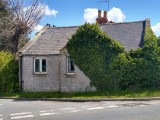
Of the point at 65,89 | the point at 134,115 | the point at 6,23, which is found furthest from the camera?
the point at 6,23

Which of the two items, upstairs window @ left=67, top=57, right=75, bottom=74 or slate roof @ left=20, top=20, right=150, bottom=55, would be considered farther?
slate roof @ left=20, top=20, right=150, bottom=55

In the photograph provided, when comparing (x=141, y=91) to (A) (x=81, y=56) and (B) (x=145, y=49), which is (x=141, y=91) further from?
(A) (x=81, y=56)

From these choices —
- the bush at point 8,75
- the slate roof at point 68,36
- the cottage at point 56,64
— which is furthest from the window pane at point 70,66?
the bush at point 8,75

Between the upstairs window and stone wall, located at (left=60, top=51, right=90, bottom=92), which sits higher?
the upstairs window

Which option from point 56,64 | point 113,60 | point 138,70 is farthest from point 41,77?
point 138,70

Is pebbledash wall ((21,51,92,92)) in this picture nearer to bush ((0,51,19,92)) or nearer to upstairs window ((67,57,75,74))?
upstairs window ((67,57,75,74))

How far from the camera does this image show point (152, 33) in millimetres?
23969

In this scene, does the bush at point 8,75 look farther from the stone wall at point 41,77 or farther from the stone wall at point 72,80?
the stone wall at point 72,80

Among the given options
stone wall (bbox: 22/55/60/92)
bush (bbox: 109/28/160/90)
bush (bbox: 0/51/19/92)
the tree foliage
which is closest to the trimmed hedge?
the tree foliage

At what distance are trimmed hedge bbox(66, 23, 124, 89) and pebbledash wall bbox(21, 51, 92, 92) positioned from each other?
29.2 inches

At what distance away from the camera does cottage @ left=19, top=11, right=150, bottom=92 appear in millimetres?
23753

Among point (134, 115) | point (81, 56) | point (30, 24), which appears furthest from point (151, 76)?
point (30, 24)

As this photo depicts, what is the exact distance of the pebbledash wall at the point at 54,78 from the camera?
23484 mm

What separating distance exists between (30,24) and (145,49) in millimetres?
19879
